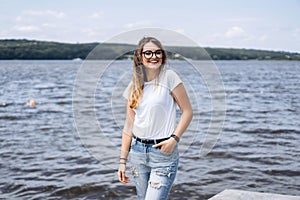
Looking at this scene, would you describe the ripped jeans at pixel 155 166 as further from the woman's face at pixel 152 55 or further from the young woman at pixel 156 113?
the woman's face at pixel 152 55

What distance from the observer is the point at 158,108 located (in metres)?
3.46

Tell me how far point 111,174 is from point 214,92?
517 cm

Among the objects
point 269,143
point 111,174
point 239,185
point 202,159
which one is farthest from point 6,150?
point 269,143

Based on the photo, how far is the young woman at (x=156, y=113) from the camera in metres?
3.47

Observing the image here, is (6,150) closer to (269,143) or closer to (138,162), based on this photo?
(269,143)

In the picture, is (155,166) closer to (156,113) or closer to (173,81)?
(156,113)

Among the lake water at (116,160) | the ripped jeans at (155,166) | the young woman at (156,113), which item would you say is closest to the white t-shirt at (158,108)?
the young woman at (156,113)

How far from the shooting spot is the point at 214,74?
13.3 ft

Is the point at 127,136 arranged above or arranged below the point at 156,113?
below

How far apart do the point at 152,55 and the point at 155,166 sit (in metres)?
0.95

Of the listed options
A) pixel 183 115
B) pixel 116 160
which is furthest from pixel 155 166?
pixel 116 160

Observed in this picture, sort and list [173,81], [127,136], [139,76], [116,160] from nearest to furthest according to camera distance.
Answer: [173,81]
[139,76]
[127,136]
[116,160]

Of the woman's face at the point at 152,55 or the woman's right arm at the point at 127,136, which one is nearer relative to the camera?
the woman's face at the point at 152,55

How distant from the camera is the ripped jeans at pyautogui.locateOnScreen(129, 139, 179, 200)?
140 inches
